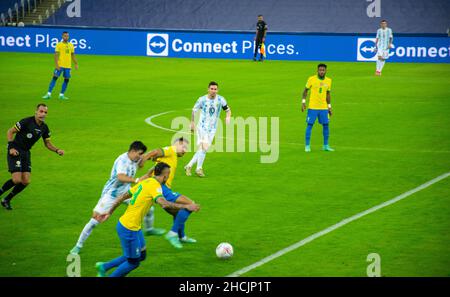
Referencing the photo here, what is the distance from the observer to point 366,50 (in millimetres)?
48875

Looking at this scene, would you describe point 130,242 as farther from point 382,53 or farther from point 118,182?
point 382,53

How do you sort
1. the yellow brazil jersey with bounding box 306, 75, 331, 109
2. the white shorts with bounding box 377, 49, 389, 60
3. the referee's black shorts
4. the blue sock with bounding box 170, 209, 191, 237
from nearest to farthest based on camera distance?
the blue sock with bounding box 170, 209, 191, 237
the referee's black shorts
the yellow brazil jersey with bounding box 306, 75, 331, 109
the white shorts with bounding box 377, 49, 389, 60

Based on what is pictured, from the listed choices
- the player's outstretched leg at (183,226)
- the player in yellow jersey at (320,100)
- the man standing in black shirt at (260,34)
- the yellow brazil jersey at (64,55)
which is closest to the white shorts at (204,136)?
the player in yellow jersey at (320,100)

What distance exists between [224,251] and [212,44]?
38366mm

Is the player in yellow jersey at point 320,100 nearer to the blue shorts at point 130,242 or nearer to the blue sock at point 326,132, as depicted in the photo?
the blue sock at point 326,132

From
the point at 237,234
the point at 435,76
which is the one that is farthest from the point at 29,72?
the point at 237,234

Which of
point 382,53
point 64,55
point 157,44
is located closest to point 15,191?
point 64,55

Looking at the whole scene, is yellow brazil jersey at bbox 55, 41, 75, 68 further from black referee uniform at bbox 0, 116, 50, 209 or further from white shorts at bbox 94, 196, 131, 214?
white shorts at bbox 94, 196, 131, 214

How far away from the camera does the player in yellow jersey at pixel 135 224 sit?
11.7m

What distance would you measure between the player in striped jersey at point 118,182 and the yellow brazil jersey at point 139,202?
1.38 metres

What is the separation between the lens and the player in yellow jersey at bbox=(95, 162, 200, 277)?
11.7 m

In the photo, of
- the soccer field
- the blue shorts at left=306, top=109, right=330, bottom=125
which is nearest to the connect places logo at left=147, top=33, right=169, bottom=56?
the soccer field

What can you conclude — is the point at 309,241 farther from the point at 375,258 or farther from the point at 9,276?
the point at 9,276

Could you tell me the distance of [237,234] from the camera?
14.8 meters
